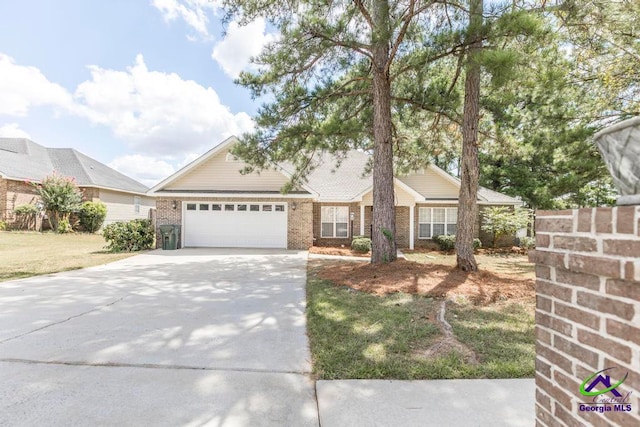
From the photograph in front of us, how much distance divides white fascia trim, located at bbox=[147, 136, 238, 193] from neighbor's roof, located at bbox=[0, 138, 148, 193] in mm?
10696

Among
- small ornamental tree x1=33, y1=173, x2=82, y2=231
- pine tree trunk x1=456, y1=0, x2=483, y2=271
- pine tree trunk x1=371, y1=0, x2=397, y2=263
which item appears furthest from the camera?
small ornamental tree x1=33, y1=173, x2=82, y2=231

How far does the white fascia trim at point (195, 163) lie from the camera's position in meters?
14.5

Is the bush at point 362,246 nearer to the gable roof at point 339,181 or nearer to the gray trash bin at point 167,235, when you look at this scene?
the gable roof at point 339,181

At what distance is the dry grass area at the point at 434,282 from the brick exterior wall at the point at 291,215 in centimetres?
599

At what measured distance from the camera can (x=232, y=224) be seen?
14984mm

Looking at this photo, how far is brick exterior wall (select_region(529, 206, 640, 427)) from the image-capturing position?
4.03 feet

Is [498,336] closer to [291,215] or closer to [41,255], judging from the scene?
[291,215]

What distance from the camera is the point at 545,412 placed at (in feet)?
5.66

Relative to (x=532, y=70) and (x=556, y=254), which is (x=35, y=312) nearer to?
(x=556, y=254)

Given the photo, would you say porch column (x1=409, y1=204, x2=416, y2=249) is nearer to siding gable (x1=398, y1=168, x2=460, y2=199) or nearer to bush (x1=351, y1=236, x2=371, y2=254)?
siding gable (x1=398, y1=168, x2=460, y2=199)

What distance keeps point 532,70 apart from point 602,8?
7.13 feet

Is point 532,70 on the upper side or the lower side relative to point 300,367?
upper

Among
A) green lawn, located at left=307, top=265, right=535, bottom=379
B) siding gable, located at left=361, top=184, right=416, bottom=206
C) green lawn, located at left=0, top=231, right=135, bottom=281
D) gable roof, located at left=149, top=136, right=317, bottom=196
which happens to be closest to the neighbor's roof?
green lawn, located at left=0, top=231, right=135, bottom=281

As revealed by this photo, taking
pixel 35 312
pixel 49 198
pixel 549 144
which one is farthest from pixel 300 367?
pixel 49 198
